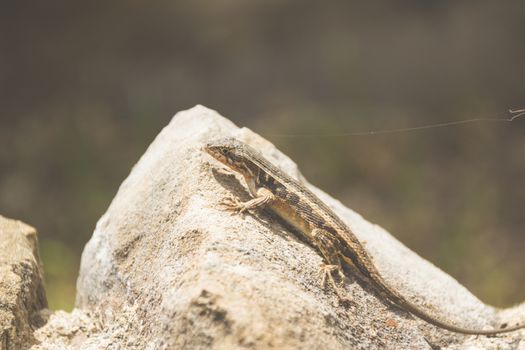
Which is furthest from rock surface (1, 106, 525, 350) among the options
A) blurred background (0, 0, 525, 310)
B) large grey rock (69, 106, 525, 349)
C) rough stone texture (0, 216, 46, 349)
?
blurred background (0, 0, 525, 310)

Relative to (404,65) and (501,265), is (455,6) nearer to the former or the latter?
(404,65)

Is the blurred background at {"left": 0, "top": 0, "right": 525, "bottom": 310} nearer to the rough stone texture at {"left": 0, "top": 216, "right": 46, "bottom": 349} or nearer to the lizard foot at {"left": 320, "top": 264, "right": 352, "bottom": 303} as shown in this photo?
the rough stone texture at {"left": 0, "top": 216, "right": 46, "bottom": 349}

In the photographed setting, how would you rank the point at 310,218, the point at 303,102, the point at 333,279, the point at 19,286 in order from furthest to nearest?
the point at 303,102, the point at 310,218, the point at 19,286, the point at 333,279

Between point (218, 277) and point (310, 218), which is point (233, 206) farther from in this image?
point (218, 277)

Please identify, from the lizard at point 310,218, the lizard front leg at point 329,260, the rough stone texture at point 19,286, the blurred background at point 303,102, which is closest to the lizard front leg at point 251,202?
the lizard at point 310,218

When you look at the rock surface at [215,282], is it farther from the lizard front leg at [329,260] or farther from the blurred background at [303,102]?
the blurred background at [303,102]

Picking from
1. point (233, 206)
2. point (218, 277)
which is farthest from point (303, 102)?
point (218, 277)
